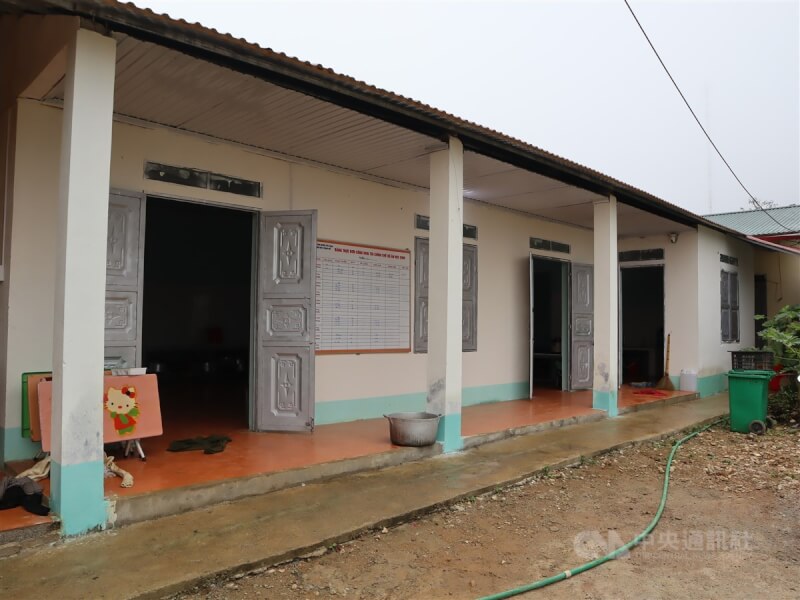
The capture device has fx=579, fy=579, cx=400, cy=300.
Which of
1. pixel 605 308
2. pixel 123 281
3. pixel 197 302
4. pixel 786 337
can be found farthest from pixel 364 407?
pixel 197 302

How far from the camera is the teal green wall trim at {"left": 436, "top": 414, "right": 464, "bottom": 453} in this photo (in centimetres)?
563

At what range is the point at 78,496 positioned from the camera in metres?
3.40

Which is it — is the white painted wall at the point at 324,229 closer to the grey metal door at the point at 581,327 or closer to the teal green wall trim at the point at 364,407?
the teal green wall trim at the point at 364,407

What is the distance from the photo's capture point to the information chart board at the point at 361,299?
6.46 metres

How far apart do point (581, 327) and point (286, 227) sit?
5676 millimetres

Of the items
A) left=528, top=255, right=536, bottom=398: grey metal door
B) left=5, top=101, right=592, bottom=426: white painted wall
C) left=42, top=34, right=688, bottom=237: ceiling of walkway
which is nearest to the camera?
left=42, top=34, right=688, bottom=237: ceiling of walkway

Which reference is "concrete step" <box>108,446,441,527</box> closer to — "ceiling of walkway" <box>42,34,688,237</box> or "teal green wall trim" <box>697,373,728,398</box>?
"ceiling of walkway" <box>42,34,688,237</box>

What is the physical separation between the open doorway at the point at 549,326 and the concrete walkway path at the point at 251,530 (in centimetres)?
408

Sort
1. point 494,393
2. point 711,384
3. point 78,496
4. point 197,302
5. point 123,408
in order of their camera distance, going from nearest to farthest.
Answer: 1. point 78,496
2. point 123,408
3. point 494,393
4. point 711,384
5. point 197,302

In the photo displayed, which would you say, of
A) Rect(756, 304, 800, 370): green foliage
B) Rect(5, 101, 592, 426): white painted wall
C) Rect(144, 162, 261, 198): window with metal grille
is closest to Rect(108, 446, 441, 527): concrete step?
Rect(5, 101, 592, 426): white painted wall

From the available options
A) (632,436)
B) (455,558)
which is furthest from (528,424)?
(455,558)

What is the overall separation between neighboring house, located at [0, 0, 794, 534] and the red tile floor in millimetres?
241

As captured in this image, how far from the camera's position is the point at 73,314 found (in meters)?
3.40

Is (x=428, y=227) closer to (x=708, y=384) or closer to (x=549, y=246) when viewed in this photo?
(x=549, y=246)
